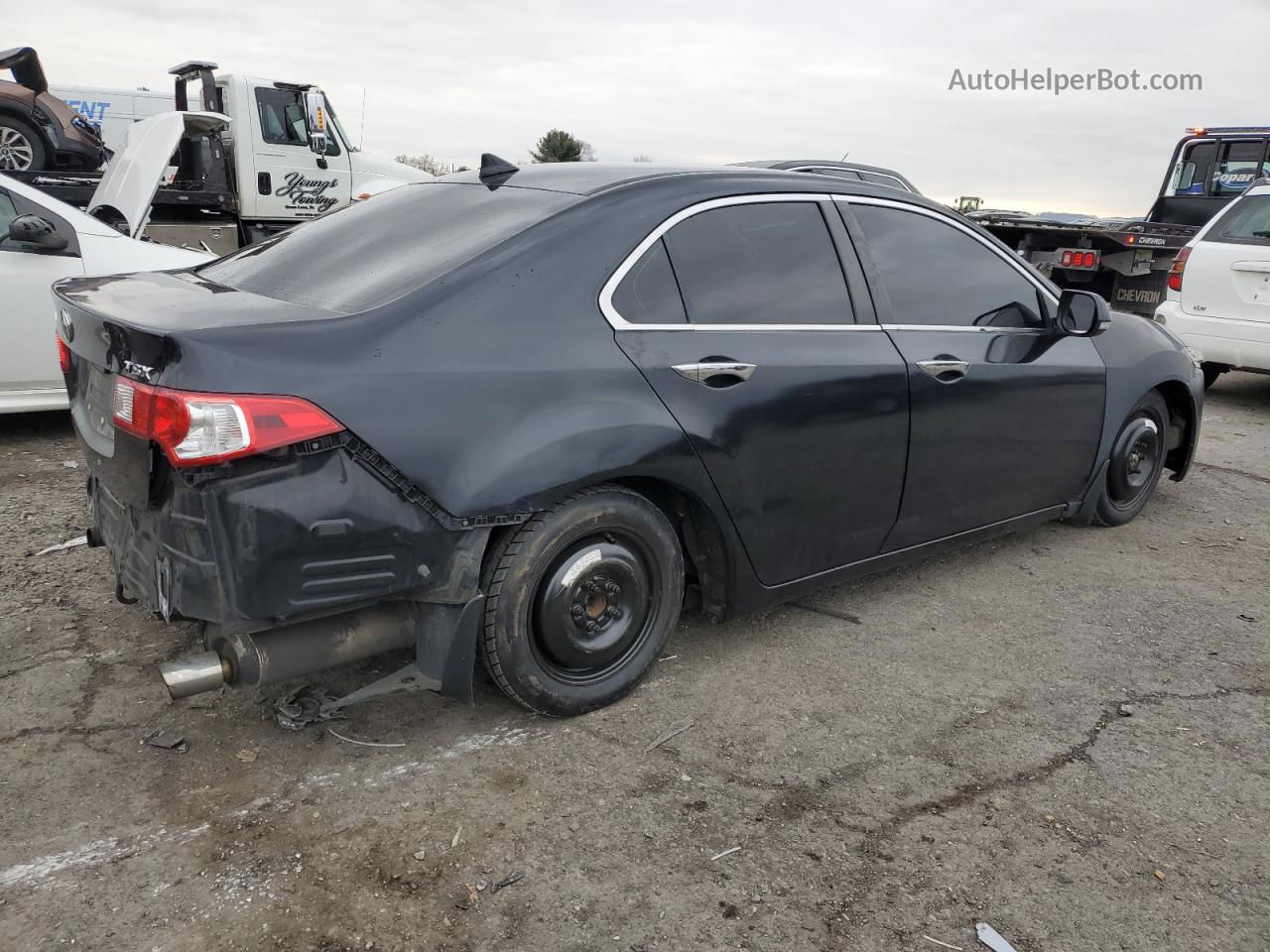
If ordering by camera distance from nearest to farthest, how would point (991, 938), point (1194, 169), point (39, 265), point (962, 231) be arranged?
point (991, 938) → point (962, 231) → point (39, 265) → point (1194, 169)

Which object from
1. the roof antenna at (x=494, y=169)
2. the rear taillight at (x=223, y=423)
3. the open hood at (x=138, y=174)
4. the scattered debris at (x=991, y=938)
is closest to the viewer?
the scattered debris at (x=991, y=938)

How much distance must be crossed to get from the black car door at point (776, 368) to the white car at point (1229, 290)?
5.58 m

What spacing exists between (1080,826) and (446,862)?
1659mm

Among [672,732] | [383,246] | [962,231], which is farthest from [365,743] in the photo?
[962,231]

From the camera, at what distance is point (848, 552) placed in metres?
3.70

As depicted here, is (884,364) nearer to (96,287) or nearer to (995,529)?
(995,529)

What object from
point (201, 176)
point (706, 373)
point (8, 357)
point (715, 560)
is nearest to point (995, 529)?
point (715, 560)

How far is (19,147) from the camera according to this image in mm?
11531

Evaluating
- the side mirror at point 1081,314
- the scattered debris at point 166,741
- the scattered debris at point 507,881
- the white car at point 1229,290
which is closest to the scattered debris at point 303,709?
the scattered debris at point 166,741

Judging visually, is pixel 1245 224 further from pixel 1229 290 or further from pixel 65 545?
pixel 65 545

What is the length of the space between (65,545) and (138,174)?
403 cm

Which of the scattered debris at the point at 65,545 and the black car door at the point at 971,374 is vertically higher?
the black car door at the point at 971,374

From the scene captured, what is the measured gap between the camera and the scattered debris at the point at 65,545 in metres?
4.30

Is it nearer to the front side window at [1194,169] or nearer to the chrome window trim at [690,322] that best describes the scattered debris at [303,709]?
the chrome window trim at [690,322]
